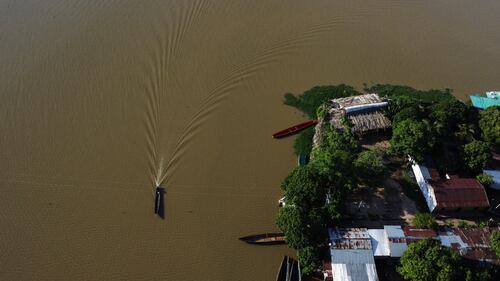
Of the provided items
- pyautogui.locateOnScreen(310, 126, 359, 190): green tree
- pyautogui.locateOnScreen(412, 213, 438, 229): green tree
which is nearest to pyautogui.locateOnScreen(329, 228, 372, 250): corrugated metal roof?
pyautogui.locateOnScreen(310, 126, 359, 190): green tree

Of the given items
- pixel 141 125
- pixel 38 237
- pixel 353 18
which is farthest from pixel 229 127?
pixel 353 18

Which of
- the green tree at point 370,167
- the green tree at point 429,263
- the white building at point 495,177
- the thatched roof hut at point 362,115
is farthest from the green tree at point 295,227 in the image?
the white building at point 495,177

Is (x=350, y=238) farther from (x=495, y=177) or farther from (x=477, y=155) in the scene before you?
(x=495, y=177)

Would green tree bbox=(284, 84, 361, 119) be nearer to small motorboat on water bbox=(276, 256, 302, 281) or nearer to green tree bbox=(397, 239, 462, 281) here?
small motorboat on water bbox=(276, 256, 302, 281)

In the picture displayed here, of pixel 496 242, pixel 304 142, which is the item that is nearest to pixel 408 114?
pixel 304 142

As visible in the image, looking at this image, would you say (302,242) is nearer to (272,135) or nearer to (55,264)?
(272,135)

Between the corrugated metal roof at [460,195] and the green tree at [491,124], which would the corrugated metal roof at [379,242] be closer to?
the corrugated metal roof at [460,195]
